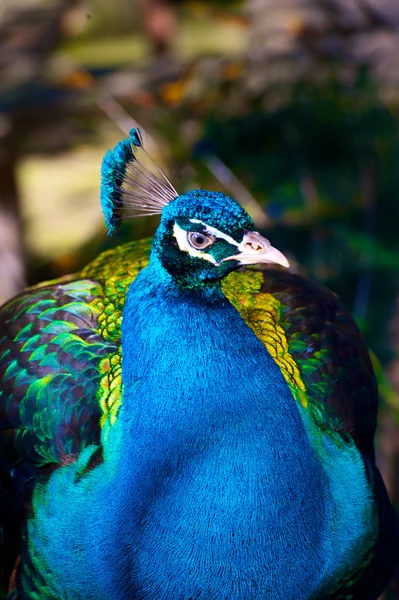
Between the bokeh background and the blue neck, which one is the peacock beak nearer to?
the blue neck

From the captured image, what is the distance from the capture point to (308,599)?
135cm

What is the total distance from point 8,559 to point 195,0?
3479 millimetres

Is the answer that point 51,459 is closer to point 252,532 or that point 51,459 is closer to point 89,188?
point 252,532

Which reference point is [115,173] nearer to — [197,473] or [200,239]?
[200,239]

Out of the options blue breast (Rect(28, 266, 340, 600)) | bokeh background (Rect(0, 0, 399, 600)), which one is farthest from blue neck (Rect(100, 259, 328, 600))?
bokeh background (Rect(0, 0, 399, 600))

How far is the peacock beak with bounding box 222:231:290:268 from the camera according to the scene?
1.15m

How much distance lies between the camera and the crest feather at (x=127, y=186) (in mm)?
1235

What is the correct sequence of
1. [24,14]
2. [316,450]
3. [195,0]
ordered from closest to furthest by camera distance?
[316,450]
[24,14]
[195,0]

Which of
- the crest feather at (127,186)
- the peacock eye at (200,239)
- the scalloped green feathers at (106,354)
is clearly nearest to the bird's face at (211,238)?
the peacock eye at (200,239)

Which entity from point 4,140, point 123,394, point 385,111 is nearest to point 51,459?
point 123,394

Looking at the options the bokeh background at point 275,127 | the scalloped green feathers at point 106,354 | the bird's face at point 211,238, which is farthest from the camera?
the bokeh background at point 275,127

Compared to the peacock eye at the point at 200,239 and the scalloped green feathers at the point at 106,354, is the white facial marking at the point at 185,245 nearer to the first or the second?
the peacock eye at the point at 200,239

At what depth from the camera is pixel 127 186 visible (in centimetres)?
132

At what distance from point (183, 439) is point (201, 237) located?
316mm
